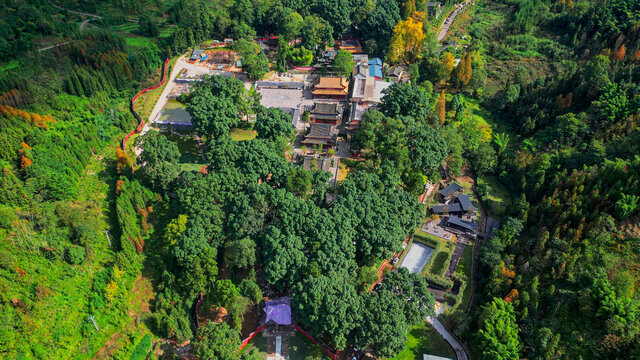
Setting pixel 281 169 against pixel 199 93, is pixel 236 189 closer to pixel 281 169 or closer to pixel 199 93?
pixel 281 169

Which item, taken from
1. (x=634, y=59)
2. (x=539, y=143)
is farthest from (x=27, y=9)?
(x=634, y=59)

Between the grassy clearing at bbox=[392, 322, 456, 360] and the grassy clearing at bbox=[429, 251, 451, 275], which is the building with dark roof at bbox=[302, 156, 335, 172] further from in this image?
the grassy clearing at bbox=[392, 322, 456, 360]

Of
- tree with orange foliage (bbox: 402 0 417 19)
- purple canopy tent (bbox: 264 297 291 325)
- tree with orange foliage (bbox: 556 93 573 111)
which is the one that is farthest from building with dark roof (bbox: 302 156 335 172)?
tree with orange foliage (bbox: 402 0 417 19)

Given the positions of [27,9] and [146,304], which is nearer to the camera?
[146,304]

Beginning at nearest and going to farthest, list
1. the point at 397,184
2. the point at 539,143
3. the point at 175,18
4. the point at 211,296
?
the point at 211,296 < the point at 397,184 < the point at 539,143 < the point at 175,18

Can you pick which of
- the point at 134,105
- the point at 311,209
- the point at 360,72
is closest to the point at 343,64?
the point at 360,72

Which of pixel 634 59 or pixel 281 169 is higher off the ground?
pixel 634 59
